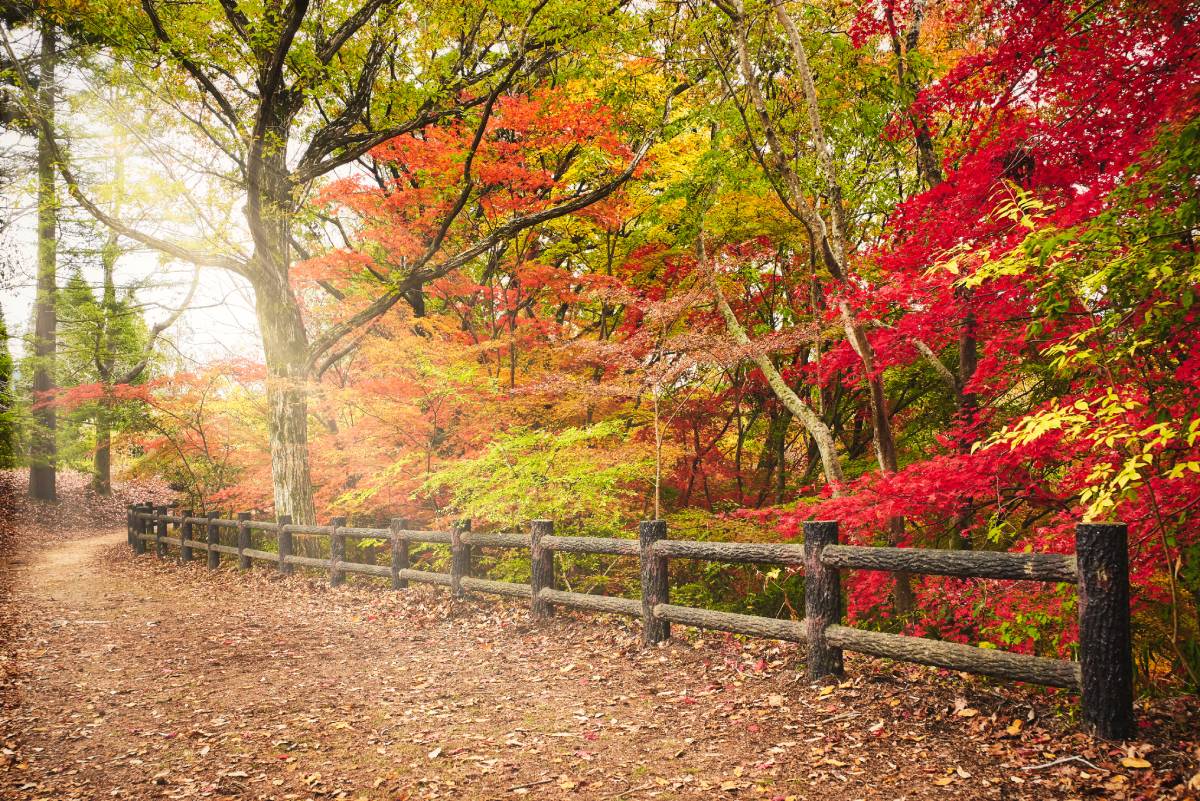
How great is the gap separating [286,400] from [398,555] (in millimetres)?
4141

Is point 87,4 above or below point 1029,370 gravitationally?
above

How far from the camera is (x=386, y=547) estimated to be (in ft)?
49.7

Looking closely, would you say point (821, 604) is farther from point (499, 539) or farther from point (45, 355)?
point (45, 355)

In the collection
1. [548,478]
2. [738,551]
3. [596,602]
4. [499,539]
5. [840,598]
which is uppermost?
[548,478]

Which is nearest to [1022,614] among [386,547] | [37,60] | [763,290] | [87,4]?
[763,290]

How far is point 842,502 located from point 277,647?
6018 mm

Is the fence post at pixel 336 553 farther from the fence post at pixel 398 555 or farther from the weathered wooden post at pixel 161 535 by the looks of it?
the weathered wooden post at pixel 161 535

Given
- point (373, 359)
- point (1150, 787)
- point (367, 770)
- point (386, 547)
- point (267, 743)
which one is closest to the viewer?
point (1150, 787)

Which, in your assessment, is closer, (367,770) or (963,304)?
(367,770)

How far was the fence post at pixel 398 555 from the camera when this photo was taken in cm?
908

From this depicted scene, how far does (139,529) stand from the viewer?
1761 cm

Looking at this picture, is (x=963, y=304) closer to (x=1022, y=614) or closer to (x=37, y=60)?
(x=1022, y=614)

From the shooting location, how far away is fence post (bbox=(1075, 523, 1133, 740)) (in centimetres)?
333

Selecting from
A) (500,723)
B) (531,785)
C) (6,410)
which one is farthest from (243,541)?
(6,410)
